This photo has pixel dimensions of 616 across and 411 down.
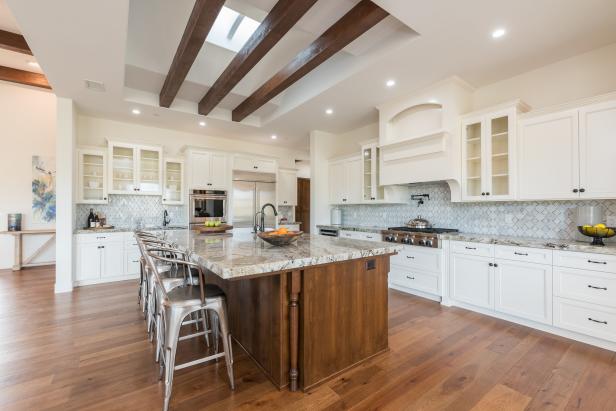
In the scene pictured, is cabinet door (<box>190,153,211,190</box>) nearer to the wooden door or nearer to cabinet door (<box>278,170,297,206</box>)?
cabinet door (<box>278,170,297,206</box>)

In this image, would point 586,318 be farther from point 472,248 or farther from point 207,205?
point 207,205

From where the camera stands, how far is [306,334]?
5.96ft

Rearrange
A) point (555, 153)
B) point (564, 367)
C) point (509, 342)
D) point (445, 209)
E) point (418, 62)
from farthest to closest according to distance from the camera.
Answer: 1. point (445, 209)
2. point (418, 62)
3. point (555, 153)
4. point (509, 342)
5. point (564, 367)

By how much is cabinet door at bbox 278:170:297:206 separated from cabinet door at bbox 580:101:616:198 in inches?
195

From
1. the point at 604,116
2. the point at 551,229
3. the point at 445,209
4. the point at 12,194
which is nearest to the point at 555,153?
the point at 604,116

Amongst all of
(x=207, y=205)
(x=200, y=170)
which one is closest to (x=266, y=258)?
(x=207, y=205)

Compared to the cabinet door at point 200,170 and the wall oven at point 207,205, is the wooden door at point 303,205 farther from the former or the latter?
the cabinet door at point 200,170

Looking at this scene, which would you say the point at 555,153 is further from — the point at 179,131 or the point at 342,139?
the point at 179,131

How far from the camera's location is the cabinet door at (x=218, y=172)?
548 cm

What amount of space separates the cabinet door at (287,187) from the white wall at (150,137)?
0.50 m

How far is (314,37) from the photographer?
3.16m

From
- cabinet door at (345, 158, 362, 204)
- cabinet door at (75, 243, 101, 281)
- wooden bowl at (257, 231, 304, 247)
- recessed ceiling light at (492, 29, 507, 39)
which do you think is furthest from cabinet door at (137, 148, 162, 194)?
recessed ceiling light at (492, 29, 507, 39)

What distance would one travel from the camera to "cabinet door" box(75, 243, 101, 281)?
14.1ft

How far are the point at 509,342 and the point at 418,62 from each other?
2864 mm
